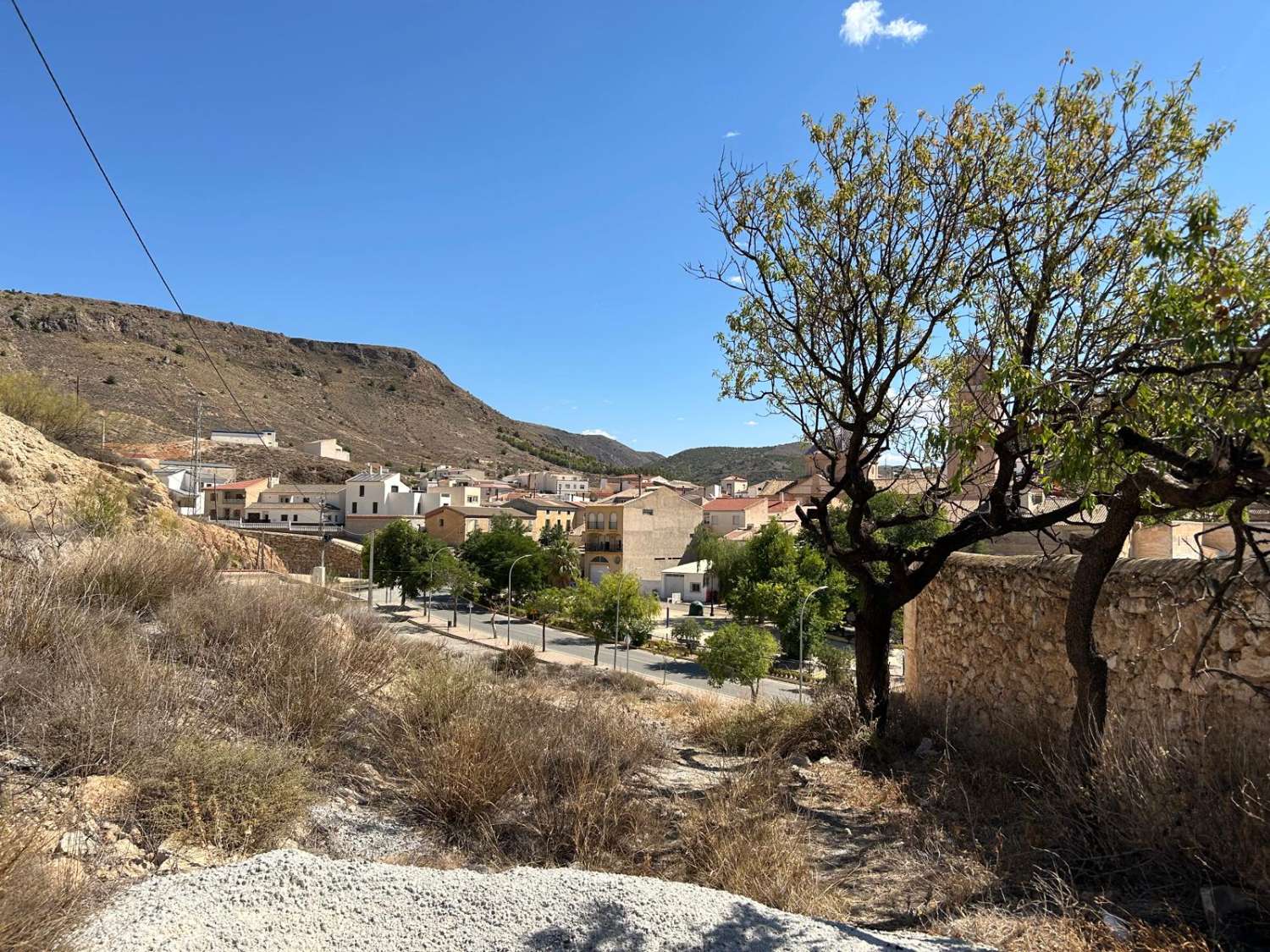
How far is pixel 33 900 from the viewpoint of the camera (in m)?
2.40

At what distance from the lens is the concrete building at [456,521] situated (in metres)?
58.7

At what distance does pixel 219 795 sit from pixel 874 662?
A: 5.93 meters

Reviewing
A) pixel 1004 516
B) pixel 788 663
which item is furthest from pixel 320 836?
pixel 788 663

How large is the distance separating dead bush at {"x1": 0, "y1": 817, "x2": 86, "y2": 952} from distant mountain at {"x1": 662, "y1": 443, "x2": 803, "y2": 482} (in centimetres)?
9853

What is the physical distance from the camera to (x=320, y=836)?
13.2 feet

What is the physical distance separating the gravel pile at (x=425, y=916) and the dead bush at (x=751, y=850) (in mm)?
426

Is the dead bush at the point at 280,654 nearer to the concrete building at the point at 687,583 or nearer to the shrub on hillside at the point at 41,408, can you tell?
the shrub on hillside at the point at 41,408

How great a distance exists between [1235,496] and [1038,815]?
219 centimetres

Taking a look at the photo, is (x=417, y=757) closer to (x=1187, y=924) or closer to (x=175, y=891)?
(x=175, y=891)

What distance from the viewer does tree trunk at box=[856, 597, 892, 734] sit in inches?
299

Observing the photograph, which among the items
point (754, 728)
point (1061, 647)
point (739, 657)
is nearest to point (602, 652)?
point (739, 657)

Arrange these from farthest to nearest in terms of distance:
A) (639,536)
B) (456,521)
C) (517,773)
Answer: (456,521), (639,536), (517,773)

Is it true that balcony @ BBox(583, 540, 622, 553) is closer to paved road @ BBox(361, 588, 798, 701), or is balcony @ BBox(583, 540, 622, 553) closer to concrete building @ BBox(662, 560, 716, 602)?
concrete building @ BBox(662, 560, 716, 602)

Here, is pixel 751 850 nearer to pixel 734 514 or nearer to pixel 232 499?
pixel 734 514
